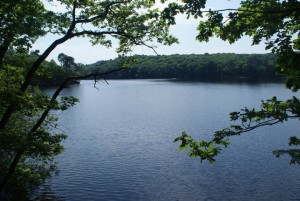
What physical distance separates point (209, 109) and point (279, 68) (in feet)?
273

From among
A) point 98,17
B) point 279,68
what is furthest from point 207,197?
point 279,68

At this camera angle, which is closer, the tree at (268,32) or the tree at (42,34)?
the tree at (268,32)

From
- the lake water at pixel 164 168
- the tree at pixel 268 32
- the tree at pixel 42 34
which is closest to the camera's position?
the tree at pixel 268 32

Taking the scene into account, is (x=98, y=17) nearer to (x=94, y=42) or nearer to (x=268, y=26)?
(x=94, y=42)

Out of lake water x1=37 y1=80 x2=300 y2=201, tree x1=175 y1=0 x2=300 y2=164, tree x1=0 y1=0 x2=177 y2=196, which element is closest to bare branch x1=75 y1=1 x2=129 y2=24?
tree x1=0 y1=0 x2=177 y2=196

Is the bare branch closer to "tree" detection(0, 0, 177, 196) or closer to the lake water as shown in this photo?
"tree" detection(0, 0, 177, 196)

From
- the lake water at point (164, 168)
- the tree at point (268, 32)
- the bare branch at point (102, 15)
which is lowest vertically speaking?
the lake water at point (164, 168)

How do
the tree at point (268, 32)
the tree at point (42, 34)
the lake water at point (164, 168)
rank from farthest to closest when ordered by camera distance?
1. the lake water at point (164, 168)
2. the tree at point (42, 34)
3. the tree at point (268, 32)

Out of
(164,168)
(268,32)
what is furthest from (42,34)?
(164,168)

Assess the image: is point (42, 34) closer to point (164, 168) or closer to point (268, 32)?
point (268, 32)

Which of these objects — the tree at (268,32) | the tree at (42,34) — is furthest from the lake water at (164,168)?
the tree at (268,32)

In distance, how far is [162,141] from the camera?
182 feet

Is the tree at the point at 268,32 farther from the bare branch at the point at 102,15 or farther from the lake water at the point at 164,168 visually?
the lake water at the point at 164,168

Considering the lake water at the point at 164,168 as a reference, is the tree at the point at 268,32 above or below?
above
